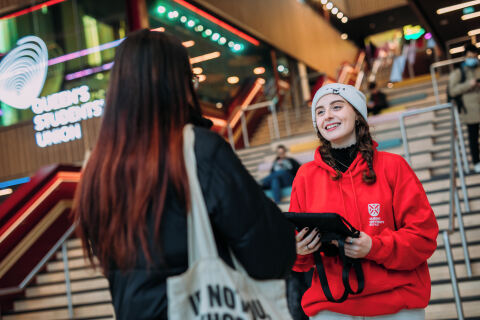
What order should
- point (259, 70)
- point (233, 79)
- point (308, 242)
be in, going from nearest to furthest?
point (308, 242) < point (233, 79) < point (259, 70)

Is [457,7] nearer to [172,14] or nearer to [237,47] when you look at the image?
[237,47]

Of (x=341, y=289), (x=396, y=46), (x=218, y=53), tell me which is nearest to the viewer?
(x=341, y=289)

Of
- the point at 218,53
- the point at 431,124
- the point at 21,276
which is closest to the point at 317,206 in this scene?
the point at 21,276

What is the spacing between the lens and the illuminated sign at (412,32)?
27.4m

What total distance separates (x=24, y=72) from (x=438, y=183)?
791cm

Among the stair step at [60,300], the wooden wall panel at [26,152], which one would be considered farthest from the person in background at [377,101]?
the stair step at [60,300]

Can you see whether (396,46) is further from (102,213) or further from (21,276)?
(102,213)

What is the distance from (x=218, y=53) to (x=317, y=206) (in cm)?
1250

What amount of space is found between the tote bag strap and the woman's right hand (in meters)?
0.79

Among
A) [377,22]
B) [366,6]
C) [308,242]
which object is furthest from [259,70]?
[308,242]

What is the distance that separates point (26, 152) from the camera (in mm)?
11586

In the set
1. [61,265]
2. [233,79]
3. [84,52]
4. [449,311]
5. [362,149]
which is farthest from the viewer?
[233,79]

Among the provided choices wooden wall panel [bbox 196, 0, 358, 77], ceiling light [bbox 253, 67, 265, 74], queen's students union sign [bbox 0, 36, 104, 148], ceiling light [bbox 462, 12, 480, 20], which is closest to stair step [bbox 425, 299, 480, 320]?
queen's students union sign [bbox 0, 36, 104, 148]

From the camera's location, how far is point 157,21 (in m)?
12.2
